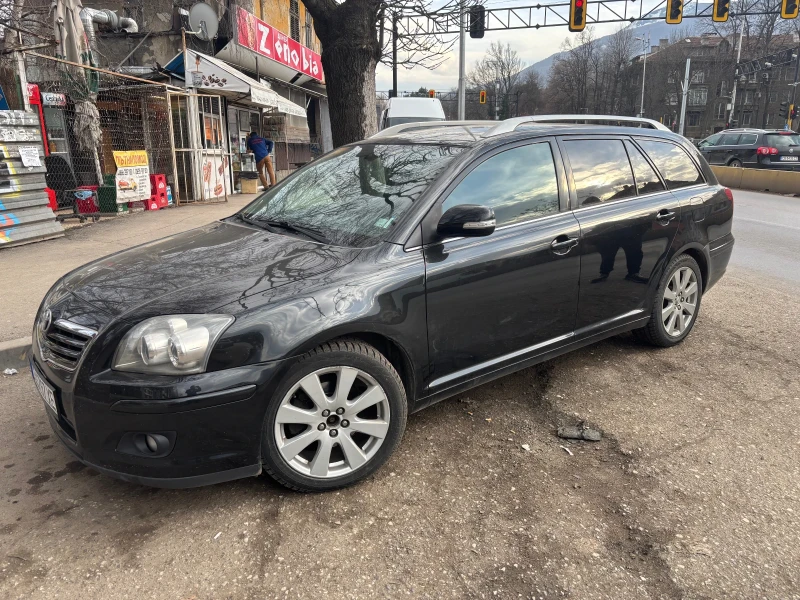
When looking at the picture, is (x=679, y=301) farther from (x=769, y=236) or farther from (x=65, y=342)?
(x=769, y=236)

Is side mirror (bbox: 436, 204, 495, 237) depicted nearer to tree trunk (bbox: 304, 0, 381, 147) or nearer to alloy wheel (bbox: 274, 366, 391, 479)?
alloy wheel (bbox: 274, 366, 391, 479)

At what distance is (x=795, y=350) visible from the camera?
15.3 feet

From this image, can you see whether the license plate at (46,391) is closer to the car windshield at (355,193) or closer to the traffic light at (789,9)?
the car windshield at (355,193)

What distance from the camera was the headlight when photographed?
244 cm

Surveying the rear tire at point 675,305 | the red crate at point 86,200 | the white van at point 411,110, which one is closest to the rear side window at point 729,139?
the white van at point 411,110

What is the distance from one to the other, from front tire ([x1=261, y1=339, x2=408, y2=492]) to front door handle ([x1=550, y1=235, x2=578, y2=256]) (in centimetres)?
131

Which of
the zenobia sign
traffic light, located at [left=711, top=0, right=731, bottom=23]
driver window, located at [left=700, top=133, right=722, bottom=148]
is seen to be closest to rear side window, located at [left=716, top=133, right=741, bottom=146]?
driver window, located at [left=700, top=133, right=722, bottom=148]

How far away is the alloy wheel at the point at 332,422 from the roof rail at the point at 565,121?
1.76 meters

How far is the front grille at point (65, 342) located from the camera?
2.58 m

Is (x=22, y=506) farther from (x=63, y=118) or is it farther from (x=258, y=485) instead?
(x=63, y=118)

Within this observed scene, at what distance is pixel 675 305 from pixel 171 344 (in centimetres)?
371

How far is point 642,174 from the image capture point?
4.34 metres

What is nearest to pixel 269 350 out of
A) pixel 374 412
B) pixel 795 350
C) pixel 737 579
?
pixel 374 412

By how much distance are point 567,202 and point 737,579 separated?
2243 millimetres
